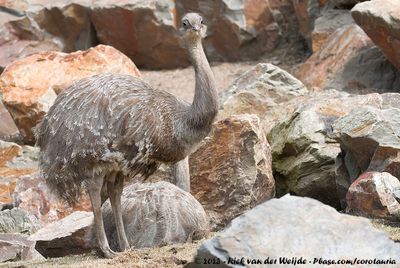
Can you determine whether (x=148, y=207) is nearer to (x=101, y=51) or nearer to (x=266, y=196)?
(x=266, y=196)

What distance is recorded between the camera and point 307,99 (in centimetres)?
979

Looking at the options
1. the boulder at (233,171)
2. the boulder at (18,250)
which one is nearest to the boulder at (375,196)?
the boulder at (233,171)

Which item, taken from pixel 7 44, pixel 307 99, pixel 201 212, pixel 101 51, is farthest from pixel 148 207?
pixel 7 44

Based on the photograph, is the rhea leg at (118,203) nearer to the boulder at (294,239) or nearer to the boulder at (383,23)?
the boulder at (294,239)

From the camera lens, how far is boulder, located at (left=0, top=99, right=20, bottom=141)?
12.1 meters

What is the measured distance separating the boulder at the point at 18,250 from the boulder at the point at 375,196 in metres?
2.32

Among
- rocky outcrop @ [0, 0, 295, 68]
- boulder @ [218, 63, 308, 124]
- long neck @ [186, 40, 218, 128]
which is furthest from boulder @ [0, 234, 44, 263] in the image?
rocky outcrop @ [0, 0, 295, 68]

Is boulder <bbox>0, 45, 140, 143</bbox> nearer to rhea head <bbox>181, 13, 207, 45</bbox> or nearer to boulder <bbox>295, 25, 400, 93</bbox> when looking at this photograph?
boulder <bbox>295, 25, 400, 93</bbox>

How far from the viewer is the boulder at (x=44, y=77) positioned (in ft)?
36.7

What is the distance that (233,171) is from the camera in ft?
28.7

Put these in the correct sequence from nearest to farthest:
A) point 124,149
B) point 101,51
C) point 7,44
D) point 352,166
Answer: point 124,149, point 352,166, point 101,51, point 7,44

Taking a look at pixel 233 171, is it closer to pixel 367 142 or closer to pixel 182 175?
pixel 182 175

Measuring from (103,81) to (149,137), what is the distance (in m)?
0.56

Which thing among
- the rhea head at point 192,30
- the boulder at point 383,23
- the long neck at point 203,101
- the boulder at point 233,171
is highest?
the rhea head at point 192,30
